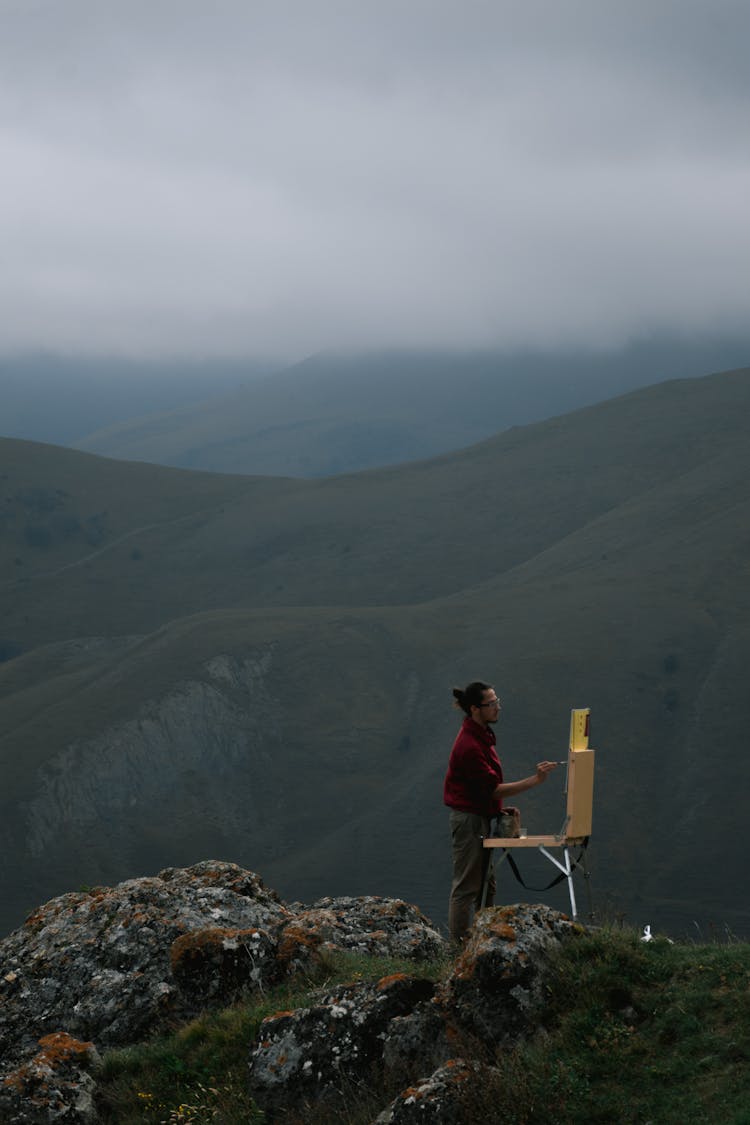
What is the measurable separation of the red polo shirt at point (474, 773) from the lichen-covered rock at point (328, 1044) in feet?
5.73

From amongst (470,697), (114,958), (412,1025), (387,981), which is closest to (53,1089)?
(114,958)

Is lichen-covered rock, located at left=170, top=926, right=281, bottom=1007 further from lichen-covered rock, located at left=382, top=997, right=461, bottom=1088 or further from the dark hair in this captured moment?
the dark hair

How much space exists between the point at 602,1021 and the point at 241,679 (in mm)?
118525

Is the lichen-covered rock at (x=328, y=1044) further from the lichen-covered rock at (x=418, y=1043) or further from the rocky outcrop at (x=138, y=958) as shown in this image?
the rocky outcrop at (x=138, y=958)

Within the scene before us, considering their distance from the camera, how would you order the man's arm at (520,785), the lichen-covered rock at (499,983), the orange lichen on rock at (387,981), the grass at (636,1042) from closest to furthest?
the grass at (636,1042), the lichen-covered rock at (499,983), the orange lichen on rock at (387,981), the man's arm at (520,785)

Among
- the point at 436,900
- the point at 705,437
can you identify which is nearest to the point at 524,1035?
the point at 436,900

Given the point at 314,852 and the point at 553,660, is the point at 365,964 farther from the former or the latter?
the point at 553,660

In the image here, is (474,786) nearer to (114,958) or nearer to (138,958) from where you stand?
(138,958)

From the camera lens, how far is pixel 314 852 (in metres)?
106

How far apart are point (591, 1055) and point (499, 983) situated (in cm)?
77

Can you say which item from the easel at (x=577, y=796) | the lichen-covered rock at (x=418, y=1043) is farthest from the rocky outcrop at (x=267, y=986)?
the easel at (x=577, y=796)

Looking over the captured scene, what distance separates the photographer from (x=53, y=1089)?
333 inches

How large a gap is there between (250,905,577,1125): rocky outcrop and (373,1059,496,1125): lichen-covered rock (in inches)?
5.7

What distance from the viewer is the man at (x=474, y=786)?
962cm
